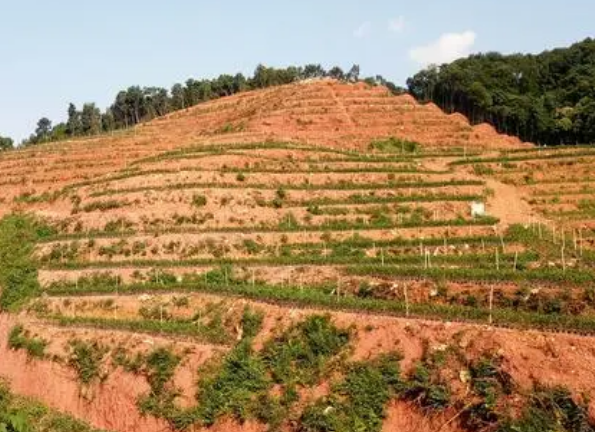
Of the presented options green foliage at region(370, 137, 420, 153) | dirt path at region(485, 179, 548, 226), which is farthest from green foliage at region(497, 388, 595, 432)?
green foliage at region(370, 137, 420, 153)

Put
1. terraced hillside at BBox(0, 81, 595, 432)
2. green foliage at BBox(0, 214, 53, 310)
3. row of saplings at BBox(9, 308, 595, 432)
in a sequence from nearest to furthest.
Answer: row of saplings at BBox(9, 308, 595, 432), terraced hillside at BBox(0, 81, 595, 432), green foliage at BBox(0, 214, 53, 310)

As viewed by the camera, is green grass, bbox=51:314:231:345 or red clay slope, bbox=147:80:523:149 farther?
red clay slope, bbox=147:80:523:149

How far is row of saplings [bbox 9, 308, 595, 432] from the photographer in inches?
829

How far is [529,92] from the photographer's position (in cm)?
7725

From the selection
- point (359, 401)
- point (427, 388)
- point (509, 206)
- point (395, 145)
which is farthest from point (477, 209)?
point (427, 388)

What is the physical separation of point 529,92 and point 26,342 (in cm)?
5704

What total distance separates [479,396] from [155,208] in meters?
23.8

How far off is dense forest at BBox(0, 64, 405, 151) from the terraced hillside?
137 feet

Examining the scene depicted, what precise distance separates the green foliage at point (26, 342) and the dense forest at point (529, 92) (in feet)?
153

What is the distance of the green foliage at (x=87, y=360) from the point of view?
1180 inches

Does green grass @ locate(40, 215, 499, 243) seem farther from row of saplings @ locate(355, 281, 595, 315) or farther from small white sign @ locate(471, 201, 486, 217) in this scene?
row of saplings @ locate(355, 281, 595, 315)

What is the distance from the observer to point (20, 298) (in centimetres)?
3725

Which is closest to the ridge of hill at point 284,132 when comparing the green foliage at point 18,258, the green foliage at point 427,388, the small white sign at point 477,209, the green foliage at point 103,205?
the green foliage at point 18,258

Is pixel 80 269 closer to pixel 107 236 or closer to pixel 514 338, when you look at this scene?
pixel 107 236
